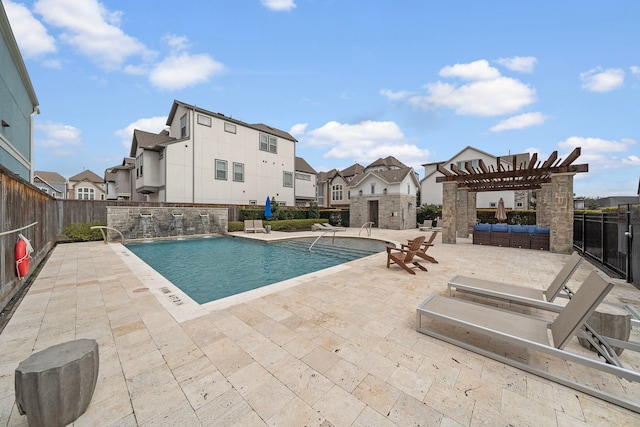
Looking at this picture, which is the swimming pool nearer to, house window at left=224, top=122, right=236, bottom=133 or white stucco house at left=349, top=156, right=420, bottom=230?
white stucco house at left=349, top=156, right=420, bottom=230

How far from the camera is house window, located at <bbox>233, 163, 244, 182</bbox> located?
2323cm

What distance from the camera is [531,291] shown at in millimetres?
4422

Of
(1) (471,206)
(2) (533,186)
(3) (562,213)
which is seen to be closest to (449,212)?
(3) (562,213)

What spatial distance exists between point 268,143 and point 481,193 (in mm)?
23012

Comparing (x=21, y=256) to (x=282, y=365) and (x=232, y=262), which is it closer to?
(x=232, y=262)

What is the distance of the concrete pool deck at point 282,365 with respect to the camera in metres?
2.18

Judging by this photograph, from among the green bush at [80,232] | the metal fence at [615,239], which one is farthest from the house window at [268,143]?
the metal fence at [615,239]

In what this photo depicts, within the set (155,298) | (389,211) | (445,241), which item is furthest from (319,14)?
(389,211)

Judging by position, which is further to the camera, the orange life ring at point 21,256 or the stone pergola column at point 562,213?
the stone pergola column at point 562,213

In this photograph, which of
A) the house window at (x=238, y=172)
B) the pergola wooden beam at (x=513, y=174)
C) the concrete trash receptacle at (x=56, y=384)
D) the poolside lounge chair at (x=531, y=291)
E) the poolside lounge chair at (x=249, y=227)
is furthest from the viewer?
the house window at (x=238, y=172)

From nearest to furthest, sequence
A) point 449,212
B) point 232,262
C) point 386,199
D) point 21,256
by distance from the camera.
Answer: point 21,256 < point 232,262 < point 449,212 < point 386,199

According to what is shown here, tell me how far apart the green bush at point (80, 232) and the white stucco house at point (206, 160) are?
577 cm

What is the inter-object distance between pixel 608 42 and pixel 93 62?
71.6 ft

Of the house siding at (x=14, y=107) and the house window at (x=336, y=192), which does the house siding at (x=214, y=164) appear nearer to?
the house siding at (x=14, y=107)
